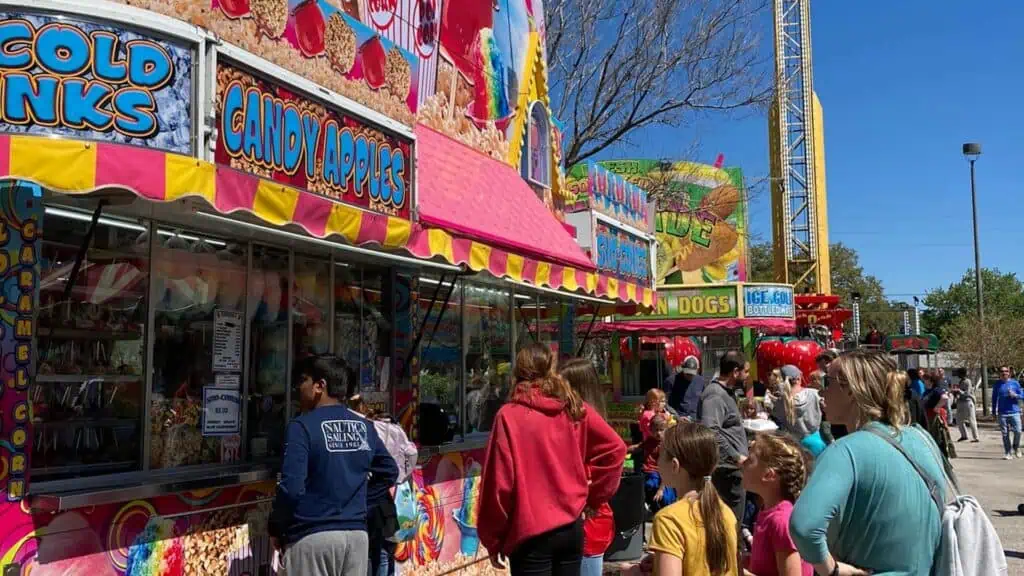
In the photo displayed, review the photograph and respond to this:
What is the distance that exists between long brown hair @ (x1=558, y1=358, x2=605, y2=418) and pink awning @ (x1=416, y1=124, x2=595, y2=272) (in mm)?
1721

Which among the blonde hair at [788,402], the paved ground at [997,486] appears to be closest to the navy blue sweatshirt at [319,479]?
the paved ground at [997,486]

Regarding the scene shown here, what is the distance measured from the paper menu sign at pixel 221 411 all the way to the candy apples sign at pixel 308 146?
1.48 m

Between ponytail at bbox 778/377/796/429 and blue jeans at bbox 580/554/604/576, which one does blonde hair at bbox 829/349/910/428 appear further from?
ponytail at bbox 778/377/796/429

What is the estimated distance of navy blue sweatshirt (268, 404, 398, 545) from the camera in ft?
12.7

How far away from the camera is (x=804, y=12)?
4244cm

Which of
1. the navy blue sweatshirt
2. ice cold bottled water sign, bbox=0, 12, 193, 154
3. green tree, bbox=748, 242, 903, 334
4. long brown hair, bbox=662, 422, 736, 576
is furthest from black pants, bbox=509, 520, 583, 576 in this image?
green tree, bbox=748, 242, 903, 334

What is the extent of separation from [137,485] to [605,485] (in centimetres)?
236

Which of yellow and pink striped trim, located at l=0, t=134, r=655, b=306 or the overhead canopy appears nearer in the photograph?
yellow and pink striped trim, located at l=0, t=134, r=655, b=306

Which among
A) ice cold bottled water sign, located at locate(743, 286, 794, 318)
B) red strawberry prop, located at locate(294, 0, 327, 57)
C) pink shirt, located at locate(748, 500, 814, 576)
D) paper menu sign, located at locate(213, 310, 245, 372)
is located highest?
red strawberry prop, located at locate(294, 0, 327, 57)

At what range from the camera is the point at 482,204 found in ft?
22.1

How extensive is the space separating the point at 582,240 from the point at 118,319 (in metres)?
5.51

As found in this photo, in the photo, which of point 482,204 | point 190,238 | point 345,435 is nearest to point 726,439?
point 482,204

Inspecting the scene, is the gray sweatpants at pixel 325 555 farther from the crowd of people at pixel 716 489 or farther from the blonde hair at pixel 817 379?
the blonde hair at pixel 817 379

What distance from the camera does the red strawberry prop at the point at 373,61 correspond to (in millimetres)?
5629
